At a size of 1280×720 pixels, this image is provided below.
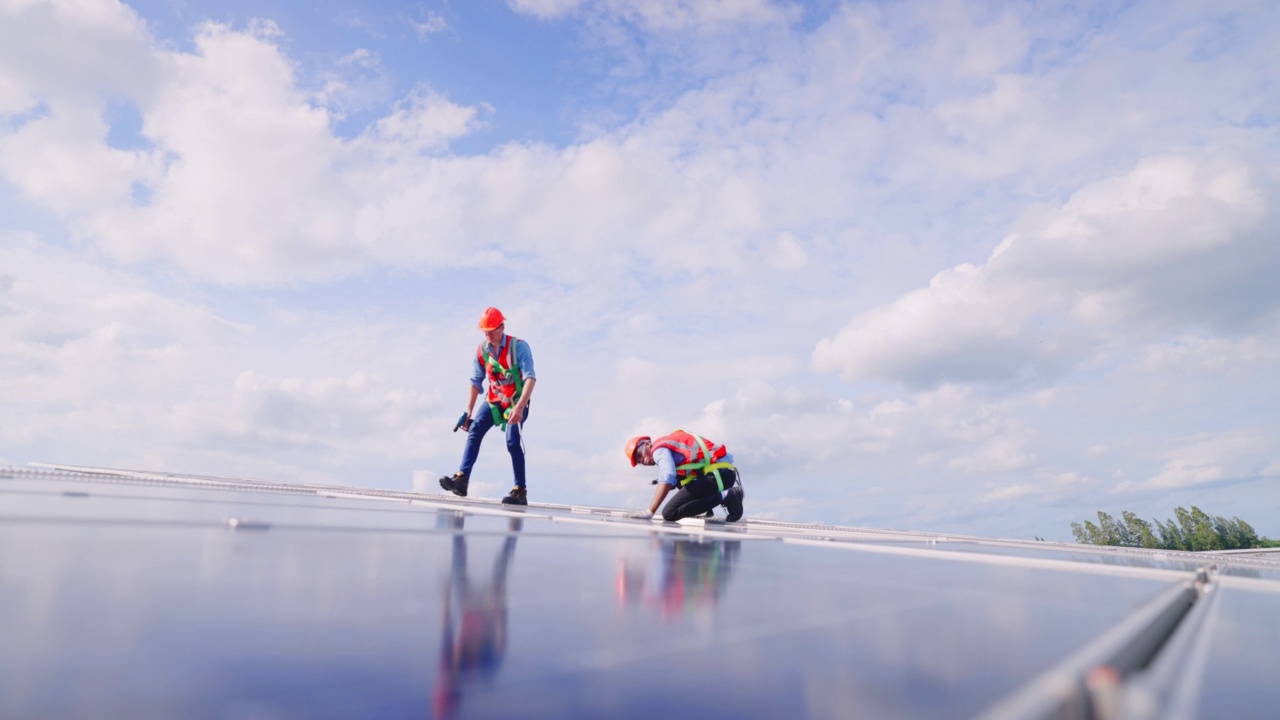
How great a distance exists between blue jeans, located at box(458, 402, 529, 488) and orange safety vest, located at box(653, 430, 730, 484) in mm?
1988

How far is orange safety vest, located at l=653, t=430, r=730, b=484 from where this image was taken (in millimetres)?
7477

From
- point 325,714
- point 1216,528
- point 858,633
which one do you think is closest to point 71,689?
point 325,714

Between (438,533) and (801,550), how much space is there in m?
2.11

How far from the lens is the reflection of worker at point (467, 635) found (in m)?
1.08

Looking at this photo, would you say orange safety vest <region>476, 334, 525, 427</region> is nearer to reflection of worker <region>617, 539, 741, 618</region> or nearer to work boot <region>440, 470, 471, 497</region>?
work boot <region>440, 470, 471, 497</region>

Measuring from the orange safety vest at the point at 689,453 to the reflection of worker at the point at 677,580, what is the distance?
149 inches

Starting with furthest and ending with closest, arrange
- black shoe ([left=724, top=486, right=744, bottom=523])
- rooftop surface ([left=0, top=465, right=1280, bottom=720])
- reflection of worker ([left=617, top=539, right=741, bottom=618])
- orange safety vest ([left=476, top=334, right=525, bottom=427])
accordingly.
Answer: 1. orange safety vest ([left=476, top=334, right=525, bottom=427])
2. black shoe ([left=724, top=486, right=744, bottom=523])
3. reflection of worker ([left=617, top=539, right=741, bottom=618])
4. rooftop surface ([left=0, top=465, right=1280, bottom=720])

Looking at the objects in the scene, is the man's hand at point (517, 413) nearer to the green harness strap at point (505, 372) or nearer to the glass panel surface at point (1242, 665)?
the green harness strap at point (505, 372)

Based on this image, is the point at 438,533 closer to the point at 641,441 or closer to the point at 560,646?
the point at 560,646

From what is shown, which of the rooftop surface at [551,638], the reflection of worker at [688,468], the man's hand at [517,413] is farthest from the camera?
the man's hand at [517,413]

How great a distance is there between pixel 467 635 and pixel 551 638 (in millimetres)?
158

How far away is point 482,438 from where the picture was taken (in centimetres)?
909

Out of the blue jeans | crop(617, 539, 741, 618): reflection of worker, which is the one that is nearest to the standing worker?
the blue jeans

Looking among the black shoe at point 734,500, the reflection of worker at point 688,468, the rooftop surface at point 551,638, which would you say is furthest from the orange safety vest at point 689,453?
the rooftop surface at point 551,638
